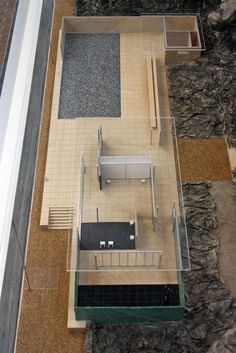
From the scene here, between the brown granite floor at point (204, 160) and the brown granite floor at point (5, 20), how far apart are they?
21.9ft

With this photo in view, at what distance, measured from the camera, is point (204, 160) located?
15852 millimetres

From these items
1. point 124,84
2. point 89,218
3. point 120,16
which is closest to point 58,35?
point 120,16

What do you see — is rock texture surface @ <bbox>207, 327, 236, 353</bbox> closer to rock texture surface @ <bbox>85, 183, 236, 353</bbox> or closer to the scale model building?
rock texture surface @ <bbox>85, 183, 236, 353</bbox>

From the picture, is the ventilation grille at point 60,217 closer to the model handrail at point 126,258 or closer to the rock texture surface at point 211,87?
the model handrail at point 126,258

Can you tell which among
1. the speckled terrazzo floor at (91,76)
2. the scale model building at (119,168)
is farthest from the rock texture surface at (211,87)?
the speckled terrazzo floor at (91,76)

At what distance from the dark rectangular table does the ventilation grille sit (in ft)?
4.07

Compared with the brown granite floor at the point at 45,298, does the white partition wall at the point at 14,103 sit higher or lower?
higher

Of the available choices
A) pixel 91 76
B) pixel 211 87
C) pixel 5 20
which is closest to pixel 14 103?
pixel 5 20

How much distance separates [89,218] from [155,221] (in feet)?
6.17

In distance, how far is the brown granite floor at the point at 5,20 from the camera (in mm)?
15180

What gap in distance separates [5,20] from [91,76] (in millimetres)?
4149

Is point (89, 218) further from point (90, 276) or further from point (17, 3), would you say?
point (17, 3)

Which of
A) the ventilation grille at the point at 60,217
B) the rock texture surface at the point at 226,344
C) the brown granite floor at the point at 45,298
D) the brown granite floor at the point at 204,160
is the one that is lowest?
the rock texture surface at the point at 226,344

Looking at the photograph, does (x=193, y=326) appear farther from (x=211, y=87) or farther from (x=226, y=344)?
(x=211, y=87)
